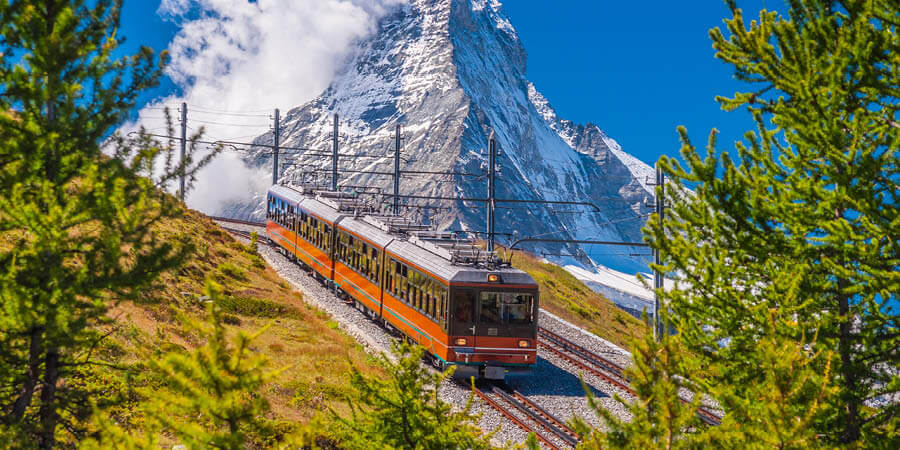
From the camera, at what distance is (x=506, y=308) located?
59.7 feet

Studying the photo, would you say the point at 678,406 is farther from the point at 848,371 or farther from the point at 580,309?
the point at 580,309

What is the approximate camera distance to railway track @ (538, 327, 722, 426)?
2014 centimetres

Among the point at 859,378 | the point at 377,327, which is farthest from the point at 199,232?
the point at 859,378

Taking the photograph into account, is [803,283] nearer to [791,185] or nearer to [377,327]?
[791,185]

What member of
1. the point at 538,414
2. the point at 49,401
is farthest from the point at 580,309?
the point at 49,401

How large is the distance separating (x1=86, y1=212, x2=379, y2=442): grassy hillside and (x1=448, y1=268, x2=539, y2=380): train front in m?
2.46

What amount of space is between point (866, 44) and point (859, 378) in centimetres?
398

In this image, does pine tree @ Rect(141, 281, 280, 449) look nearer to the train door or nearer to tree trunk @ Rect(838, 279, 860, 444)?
tree trunk @ Rect(838, 279, 860, 444)

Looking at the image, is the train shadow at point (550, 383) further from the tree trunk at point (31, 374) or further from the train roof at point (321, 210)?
the tree trunk at point (31, 374)

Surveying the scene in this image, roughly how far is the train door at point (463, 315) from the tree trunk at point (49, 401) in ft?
37.1

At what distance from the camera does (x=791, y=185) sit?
871 cm

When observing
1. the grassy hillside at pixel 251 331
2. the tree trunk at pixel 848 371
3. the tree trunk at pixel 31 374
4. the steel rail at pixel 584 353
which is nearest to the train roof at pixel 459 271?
the grassy hillside at pixel 251 331

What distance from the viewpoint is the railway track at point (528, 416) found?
1445 cm

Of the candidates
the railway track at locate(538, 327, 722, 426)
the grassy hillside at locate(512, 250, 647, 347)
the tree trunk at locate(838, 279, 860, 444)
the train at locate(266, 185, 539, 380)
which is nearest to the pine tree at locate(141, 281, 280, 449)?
the tree trunk at locate(838, 279, 860, 444)
